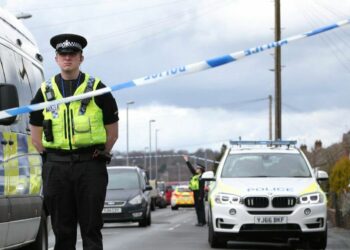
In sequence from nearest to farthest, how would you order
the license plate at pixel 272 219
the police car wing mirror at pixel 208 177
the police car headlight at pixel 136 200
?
the license plate at pixel 272 219 → the police car wing mirror at pixel 208 177 → the police car headlight at pixel 136 200

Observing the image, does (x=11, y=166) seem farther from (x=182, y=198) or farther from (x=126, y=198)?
(x=182, y=198)

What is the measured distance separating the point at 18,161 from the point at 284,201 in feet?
18.9

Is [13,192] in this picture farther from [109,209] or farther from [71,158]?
[109,209]

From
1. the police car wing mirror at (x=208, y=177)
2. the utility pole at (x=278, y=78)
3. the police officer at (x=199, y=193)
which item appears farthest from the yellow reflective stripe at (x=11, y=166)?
the utility pole at (x=278, y=78)

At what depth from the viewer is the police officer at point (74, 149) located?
6.82m

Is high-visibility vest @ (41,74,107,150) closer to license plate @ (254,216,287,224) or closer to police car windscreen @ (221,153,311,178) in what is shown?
license plate @ (254,216,287,224)

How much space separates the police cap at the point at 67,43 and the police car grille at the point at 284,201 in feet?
27.6

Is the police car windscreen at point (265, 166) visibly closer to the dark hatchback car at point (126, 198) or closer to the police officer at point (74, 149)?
the police officer at point (74, 149)

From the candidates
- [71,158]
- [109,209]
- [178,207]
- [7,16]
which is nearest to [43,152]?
[71,158]

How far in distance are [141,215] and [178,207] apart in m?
32.8

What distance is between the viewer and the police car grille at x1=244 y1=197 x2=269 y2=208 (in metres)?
14.9

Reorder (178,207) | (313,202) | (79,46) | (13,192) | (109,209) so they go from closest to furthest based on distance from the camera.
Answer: (79,46) → (13,192) → (313,202) → (109,209) → (178,207)

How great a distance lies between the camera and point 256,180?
15531mm

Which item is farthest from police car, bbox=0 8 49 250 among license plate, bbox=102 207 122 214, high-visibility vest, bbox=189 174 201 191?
high-visibility vest, bbox=189 174 201 191
